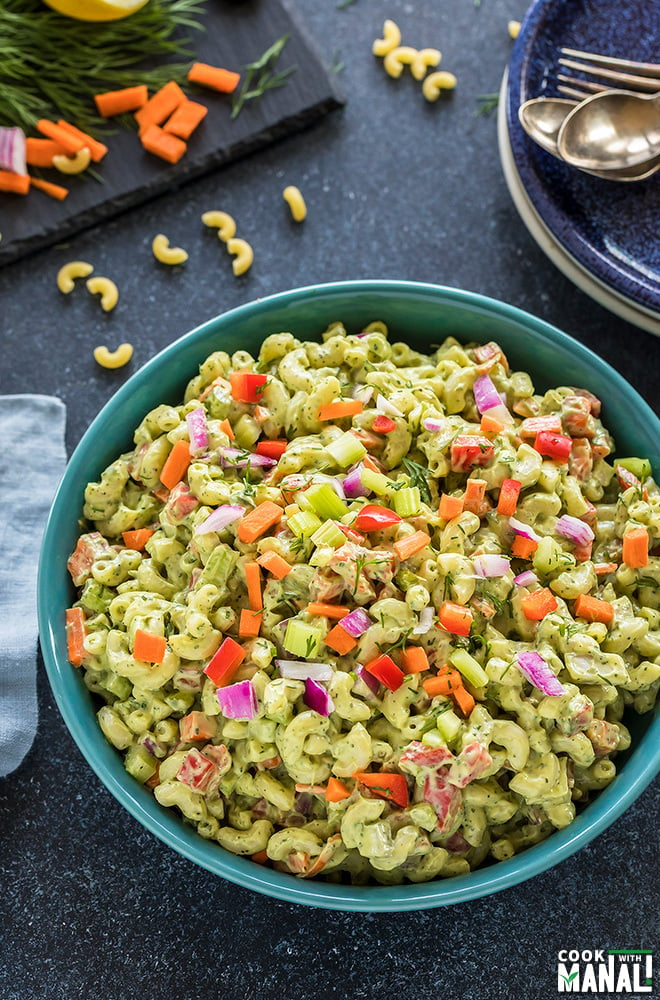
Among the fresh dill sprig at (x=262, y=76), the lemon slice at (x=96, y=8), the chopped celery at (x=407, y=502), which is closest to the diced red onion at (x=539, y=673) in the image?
the chopped celery at (x=407, y=502)

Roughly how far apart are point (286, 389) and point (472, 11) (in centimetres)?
150

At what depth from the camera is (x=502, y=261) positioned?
2943 millimetres

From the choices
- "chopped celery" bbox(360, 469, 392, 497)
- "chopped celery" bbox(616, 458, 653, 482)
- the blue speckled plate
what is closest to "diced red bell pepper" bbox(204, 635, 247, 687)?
"chopped celery" bbox(360, 469, 392, 497)

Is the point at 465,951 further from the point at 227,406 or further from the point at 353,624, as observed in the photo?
the point at 227,406

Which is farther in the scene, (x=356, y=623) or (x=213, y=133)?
(x=213, y=133)

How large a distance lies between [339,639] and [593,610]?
1.71 ft

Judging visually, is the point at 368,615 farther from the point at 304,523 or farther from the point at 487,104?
the point at 487,104

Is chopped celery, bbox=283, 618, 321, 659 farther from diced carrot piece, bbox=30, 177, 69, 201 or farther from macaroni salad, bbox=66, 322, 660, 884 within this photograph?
diced carrot piece, bbox=30, 177, 69, 201

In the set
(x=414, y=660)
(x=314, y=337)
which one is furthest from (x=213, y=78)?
(x=414, y=660)

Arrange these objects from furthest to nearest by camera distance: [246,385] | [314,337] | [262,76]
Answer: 1. [262,76]
2. [314,337]
3. [246,385]

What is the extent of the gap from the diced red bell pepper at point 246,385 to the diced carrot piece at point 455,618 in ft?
2.11

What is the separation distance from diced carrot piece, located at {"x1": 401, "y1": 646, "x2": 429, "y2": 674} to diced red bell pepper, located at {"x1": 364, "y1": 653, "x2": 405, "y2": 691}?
0.03 m

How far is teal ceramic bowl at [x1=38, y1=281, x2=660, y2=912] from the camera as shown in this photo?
214cm

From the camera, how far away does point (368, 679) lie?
2.08m
